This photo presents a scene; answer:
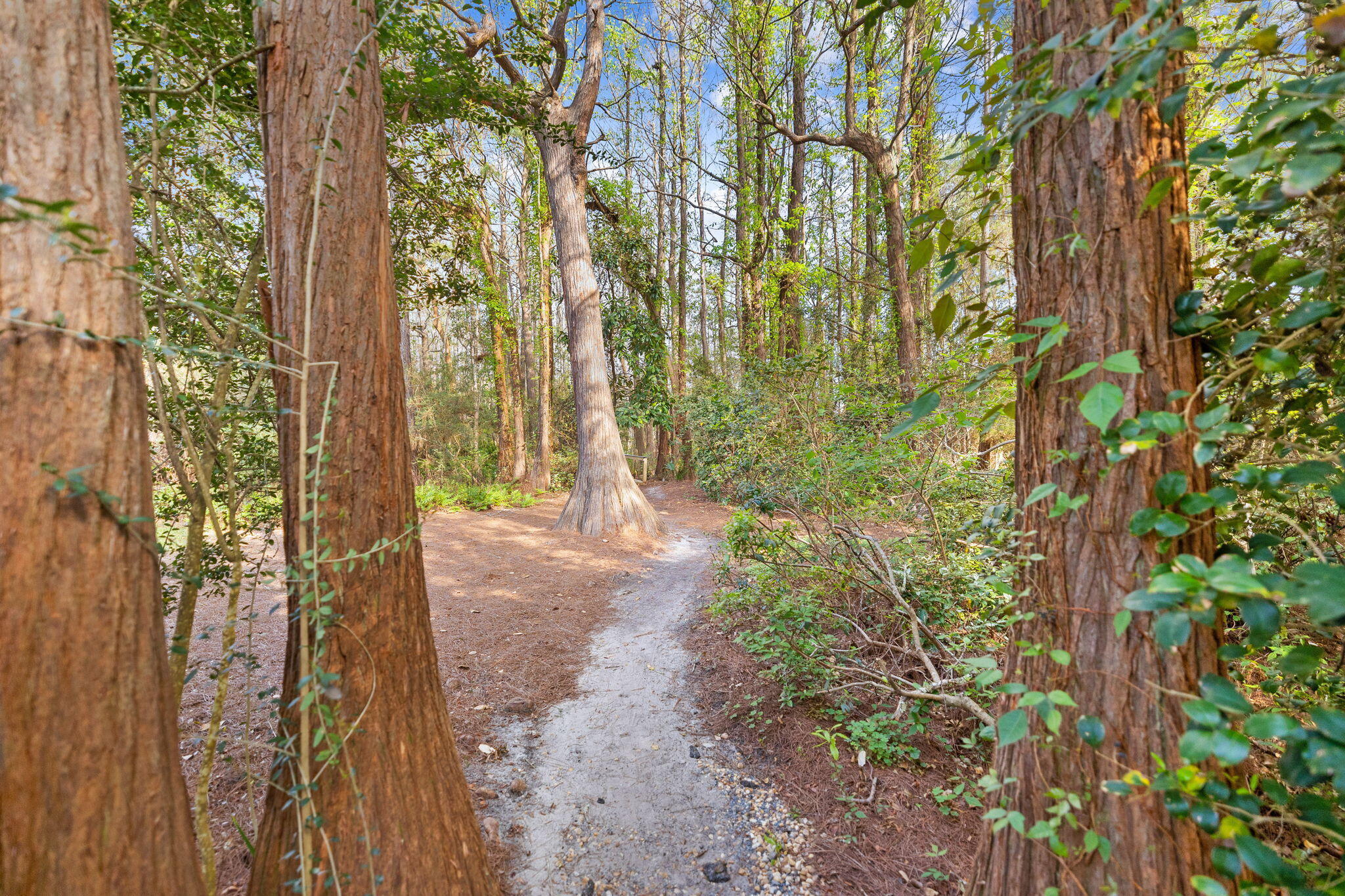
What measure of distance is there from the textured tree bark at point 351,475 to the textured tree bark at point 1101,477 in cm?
176

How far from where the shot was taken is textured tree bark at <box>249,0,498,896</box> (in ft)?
5.44

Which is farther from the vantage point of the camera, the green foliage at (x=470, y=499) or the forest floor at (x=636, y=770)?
the green foliage at (x=470, y=499)

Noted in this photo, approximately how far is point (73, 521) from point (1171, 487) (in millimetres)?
2272

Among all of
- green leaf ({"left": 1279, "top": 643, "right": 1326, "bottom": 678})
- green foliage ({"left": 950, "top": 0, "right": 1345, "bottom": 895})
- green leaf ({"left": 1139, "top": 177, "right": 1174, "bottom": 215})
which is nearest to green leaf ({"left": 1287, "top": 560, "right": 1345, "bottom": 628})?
green foliage ({"left": 950, "top": 0, "right": 1345, "bottom": 895})

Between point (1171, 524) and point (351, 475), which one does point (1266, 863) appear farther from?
point (351, 475)

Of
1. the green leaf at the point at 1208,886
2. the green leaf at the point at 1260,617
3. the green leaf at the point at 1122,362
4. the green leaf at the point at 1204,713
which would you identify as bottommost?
the green leaf at the point at 1208,886

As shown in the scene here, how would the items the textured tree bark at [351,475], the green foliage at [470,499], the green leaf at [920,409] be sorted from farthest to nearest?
the green foliage at [470,499], the textured tree bark at [351,475], the green leaf at [920,409]

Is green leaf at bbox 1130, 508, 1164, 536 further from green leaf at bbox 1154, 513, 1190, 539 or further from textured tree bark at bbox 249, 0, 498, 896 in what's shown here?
textured tree bark at bbox 249, 0, 498, 896

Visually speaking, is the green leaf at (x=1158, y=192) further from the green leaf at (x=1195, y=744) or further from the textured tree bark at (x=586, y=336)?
the textured tree bark at (x=586, y=336)

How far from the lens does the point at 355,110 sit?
6.11ft

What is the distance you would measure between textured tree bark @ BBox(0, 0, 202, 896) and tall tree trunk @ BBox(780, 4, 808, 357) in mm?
10060

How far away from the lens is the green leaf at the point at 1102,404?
1090 millimetres

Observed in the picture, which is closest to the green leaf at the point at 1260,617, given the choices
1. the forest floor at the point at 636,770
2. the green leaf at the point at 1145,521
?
the green leaf at the point at 1145,521

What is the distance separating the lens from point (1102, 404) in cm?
111
